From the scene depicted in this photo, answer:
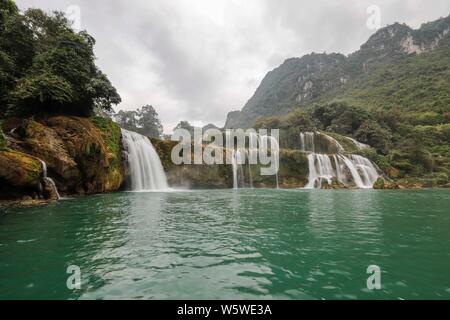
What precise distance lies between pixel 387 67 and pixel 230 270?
12636 centimetres

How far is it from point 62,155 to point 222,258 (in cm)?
1437

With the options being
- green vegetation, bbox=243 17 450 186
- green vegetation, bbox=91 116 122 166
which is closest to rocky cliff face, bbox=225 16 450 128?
green vegetation, bbox=243 17 450 186

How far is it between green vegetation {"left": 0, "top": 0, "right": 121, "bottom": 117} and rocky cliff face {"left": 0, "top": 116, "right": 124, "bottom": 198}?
1.40 metres

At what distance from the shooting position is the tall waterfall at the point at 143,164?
2356 centimetres

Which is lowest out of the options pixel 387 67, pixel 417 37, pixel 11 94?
pixel 11 94

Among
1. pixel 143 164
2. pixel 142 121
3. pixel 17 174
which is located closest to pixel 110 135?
pixel 143 164

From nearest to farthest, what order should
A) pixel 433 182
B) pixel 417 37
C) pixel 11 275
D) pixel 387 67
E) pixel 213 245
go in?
pixel 11 275, pixel 213 245, pixel 433 182, pixel 387 67, pixel 417 37

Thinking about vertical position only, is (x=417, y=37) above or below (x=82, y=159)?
above

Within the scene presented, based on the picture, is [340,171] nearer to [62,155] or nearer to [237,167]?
[237,167]

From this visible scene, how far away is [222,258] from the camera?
494cm

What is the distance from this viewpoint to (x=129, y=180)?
23.3 m

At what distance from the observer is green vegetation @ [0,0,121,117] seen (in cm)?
1578
